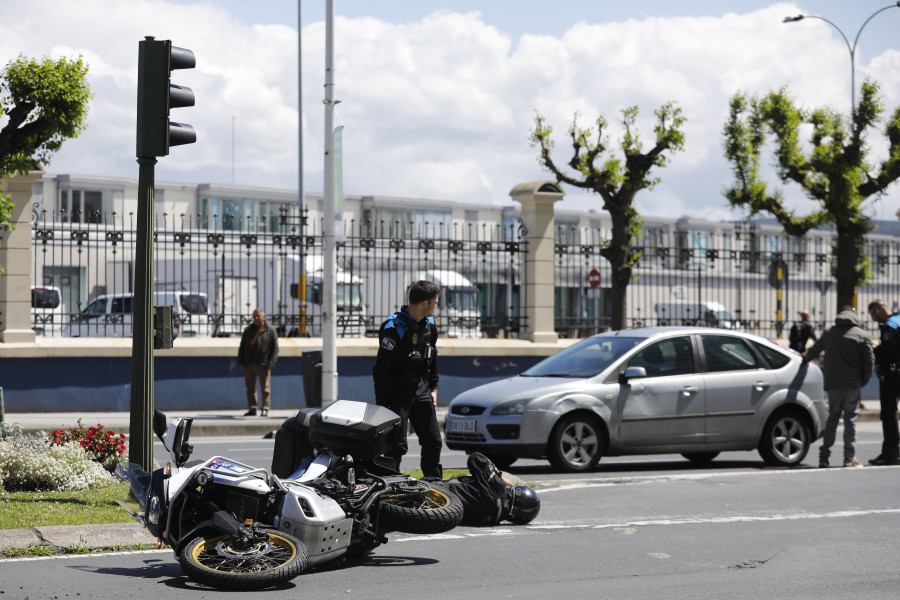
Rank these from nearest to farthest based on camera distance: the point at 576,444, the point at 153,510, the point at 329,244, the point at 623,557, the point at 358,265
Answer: the point at 153,510
the point at 623,557
the point at 576,444
the point at 329,244
the point at 358,265

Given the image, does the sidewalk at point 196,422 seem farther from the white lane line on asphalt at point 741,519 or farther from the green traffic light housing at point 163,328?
the white lane line on asphalt at point 741,519

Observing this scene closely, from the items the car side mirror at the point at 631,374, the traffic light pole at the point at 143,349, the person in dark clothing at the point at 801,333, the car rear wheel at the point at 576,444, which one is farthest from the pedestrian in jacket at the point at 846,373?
the person in dark clothing at the point at 801,333

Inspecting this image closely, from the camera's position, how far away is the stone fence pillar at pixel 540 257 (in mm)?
22359

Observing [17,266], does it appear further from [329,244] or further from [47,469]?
[47,469]

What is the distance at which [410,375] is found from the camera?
333 inches

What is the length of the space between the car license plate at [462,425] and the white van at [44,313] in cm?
932

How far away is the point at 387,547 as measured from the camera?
310 inches

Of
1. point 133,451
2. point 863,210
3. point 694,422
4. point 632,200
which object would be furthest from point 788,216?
point 133,451

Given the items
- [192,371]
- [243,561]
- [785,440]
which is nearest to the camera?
[243,561]

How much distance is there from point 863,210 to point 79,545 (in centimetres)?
2153

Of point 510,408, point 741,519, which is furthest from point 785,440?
point 741,519

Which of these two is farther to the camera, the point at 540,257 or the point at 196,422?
the point at 540,257

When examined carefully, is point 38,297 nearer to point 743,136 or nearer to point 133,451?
point 133,451

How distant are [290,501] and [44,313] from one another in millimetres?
14142
